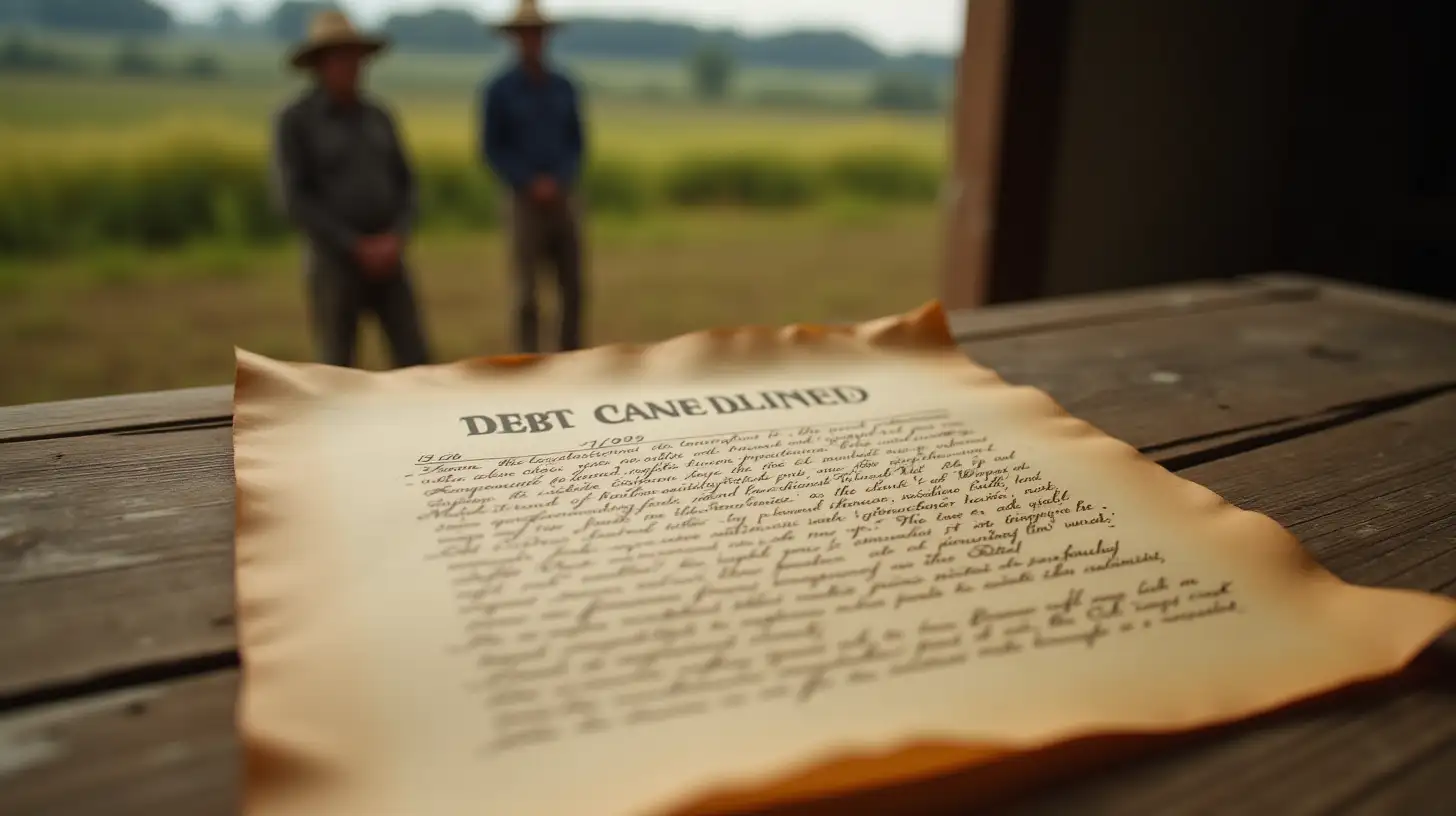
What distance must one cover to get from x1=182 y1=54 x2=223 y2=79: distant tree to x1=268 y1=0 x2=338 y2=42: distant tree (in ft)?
1.34

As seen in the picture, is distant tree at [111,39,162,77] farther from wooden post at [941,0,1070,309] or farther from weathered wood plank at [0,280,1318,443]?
weathered wood plank at [0,280,1318,443]

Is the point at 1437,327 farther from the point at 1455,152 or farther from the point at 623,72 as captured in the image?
the point at 623,72

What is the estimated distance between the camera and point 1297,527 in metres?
0.50

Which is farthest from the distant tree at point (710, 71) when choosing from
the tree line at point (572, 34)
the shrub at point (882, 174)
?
the shrub at point (882, 174)

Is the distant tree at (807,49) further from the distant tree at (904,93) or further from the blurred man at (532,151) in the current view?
the blurred man at (532,151)

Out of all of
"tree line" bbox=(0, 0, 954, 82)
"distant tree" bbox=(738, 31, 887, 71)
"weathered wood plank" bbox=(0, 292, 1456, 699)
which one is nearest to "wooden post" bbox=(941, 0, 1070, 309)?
"tree line" bbox=(0, 0, 954, 82)

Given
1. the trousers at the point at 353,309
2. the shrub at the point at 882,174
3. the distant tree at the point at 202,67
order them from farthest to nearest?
the shrub at the point at 882,174 < the distant tree at the point at 202,67 < the trousers at the point at 353,309

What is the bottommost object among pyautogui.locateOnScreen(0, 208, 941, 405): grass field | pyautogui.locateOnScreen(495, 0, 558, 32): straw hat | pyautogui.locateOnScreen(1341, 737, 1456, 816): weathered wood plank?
pyautogui.locateOnScreen(0, 208, 941, 405): grass field

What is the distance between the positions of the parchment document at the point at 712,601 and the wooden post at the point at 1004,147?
1.15m

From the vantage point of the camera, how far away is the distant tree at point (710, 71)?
156 inches

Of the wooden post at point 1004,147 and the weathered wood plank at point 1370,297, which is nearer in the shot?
the weathered wood plank at point 1370,297

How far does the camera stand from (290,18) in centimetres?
275

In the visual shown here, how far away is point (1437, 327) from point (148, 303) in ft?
10.5

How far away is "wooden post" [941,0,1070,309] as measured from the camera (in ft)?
5.26
